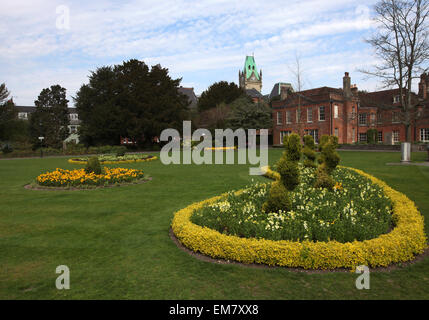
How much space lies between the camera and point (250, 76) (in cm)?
10775

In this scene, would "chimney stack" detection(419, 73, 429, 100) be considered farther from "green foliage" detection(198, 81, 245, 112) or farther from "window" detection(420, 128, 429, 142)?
"green foliage" detection(198, 81, 245, 112)

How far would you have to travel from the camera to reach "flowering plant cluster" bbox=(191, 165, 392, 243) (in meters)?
5.48

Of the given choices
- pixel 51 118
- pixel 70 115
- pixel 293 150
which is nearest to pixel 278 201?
pixel 293 150

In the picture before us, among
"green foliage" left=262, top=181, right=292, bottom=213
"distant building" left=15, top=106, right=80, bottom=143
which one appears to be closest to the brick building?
"green foliage" left=262, top=181, right=292, bottom=213

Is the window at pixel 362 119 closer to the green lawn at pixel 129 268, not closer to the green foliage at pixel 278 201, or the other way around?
the green lawn at pixel 129 268

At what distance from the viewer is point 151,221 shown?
24.9ft

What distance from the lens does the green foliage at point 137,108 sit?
4212 centimetres

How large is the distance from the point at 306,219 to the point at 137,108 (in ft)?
130

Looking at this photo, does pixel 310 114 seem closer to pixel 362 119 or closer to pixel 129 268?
pixel 362 119

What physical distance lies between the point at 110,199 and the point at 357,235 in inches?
311

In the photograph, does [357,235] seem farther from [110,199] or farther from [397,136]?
[397,136]

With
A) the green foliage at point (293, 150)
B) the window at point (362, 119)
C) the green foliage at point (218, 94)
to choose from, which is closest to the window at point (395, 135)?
the window at point (362, 119)

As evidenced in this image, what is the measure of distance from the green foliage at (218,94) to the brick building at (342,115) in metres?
15.1
